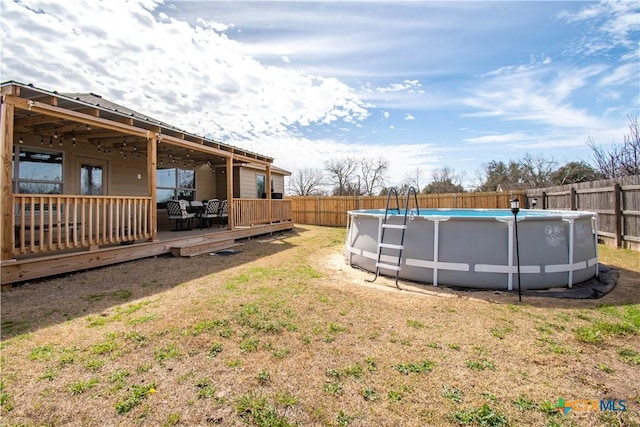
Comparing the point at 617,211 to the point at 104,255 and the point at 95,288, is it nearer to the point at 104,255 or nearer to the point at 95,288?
the point at 95,288

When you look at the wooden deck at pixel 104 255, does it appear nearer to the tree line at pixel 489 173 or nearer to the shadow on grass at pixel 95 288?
the shadow on grass at pixel 95 288

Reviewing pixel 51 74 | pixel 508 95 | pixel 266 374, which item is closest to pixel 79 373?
pixel 266 374

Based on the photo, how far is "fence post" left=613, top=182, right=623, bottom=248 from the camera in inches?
313

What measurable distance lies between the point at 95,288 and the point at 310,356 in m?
4.14

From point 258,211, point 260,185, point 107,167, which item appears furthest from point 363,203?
point 107,167

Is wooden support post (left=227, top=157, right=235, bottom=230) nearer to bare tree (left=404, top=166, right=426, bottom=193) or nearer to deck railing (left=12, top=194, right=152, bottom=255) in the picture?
deck railing (left=12, top=194, right=152, bottom=255)

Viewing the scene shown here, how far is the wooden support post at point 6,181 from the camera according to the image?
4.41 metres

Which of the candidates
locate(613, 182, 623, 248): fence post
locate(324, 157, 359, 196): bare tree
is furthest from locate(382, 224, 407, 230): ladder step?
locate(324, 157, 359, 196): bare tree

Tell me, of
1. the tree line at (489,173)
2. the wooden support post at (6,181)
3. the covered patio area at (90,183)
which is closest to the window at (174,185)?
the covered patio area at (90,183)

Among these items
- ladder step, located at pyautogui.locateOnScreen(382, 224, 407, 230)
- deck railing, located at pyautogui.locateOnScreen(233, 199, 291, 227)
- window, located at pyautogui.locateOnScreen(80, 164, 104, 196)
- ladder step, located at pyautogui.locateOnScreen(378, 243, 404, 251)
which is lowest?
ladder step, located at pyautogui.locateOnScreen(378, 243, 404, 251)

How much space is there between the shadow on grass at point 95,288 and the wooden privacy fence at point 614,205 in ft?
32.3

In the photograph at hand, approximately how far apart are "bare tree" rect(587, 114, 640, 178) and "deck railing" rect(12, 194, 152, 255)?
20.4 m

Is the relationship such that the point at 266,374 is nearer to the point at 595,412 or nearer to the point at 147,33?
the point at 595,412

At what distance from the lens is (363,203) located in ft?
52.9
